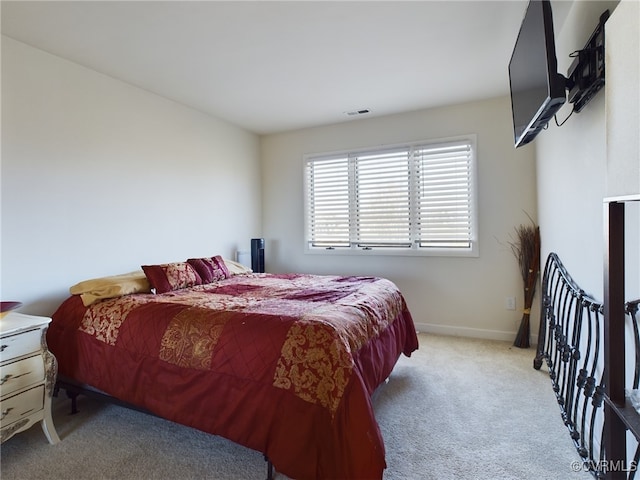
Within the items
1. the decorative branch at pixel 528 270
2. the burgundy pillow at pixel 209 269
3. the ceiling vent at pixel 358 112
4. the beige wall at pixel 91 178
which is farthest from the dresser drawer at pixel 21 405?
the decorative branch at pixel 528 270

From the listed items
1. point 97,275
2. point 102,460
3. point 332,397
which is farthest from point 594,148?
point 97,275

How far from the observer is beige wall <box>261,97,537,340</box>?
3508 mm

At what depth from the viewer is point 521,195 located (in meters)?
3.47

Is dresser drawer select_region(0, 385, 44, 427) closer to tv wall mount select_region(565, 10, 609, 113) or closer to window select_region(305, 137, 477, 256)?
window select_region(305, 137, 477, 256)

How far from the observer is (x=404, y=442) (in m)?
1.92

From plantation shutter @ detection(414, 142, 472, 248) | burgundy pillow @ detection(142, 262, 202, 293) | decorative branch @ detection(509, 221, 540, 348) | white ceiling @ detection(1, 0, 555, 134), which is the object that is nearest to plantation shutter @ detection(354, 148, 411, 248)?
plantation shutter @ detection(414, 142, 472, 248)

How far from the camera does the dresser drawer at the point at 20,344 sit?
1772 millimetres

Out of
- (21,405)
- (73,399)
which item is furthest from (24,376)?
(73,399)

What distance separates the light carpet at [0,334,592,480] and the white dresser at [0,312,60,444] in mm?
196

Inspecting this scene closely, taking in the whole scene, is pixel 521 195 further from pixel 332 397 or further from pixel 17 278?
pixel 17 278

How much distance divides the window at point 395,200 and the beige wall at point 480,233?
0.12 meters

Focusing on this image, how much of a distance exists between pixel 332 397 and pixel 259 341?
457mm

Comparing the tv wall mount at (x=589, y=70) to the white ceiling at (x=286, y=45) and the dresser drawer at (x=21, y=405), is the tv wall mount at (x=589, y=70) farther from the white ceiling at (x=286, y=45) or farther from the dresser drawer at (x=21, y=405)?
the dresser drawer at (x=21, y=405)

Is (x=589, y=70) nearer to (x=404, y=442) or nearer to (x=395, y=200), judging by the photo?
(x=404, y=442)
